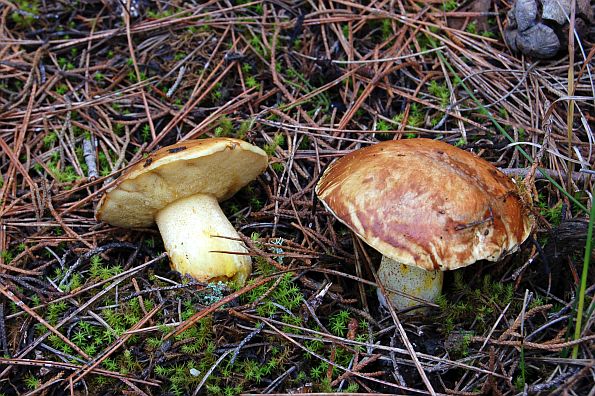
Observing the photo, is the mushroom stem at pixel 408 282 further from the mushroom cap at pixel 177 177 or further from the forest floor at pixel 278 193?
the mushroom cap at pixel 177 177

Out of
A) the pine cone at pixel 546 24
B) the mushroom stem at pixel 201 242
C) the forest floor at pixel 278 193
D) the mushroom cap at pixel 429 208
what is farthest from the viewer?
the pine cone at pixel 546 24

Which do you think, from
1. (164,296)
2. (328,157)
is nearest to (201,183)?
(164,296)

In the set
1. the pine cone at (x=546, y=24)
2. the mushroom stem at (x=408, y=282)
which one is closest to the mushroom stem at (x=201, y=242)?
the mushroom stem at (x=408, y=282)

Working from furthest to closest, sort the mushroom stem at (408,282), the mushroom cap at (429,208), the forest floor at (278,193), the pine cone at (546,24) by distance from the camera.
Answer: the pine cone at (546,24) < the mushroom stem at (408,282) < the forest floor at (278,193) < the mushroom cap at (429,208)

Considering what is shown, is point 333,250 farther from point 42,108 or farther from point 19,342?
point 42,108

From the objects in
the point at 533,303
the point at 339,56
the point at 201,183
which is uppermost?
the point at 339,56

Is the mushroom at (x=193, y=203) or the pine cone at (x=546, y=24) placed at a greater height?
the pine cone at (x=546, y=24)

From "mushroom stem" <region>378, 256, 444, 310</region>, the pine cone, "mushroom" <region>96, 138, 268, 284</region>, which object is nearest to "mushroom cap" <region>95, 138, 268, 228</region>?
"mushroom" <region>96, 138, 268, 284</region>
